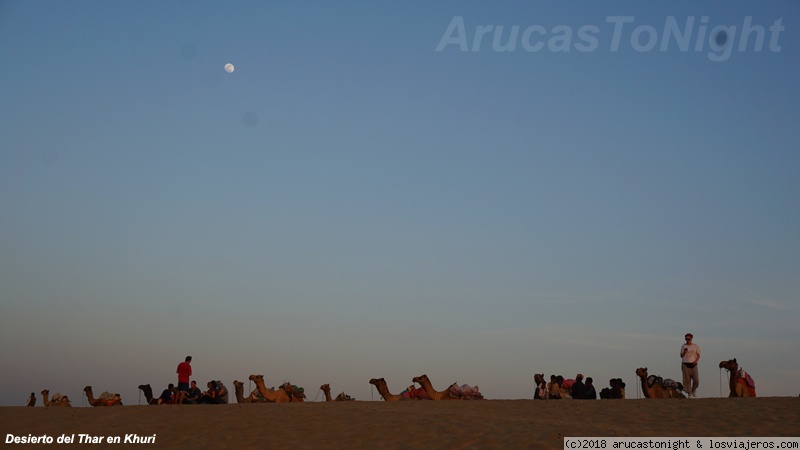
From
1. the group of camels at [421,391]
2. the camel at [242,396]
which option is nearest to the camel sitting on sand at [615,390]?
the group of camels at [421,391]

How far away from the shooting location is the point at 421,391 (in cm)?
2931

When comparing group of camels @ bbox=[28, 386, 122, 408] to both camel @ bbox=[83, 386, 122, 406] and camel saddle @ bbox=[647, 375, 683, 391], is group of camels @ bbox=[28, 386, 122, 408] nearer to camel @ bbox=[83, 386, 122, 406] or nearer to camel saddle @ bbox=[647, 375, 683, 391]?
camel @ bbox=[83, 386, 122, 406]

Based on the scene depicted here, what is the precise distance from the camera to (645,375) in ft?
92.6

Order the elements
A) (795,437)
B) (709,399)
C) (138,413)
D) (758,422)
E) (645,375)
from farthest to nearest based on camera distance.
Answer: (645,375)
(709,399)
(138,413)
(758,422)
(795,437)

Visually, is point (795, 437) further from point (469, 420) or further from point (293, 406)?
point (293, 406)

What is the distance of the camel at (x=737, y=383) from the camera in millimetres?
27062

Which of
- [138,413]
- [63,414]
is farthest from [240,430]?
[63,414]

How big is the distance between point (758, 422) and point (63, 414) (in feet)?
53.6

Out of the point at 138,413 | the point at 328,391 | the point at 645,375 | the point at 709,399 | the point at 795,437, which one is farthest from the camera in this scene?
the point at 328,391

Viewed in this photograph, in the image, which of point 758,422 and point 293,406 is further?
point 293,406

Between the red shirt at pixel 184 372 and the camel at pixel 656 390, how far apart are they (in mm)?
13287

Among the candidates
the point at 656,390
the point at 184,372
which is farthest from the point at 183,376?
the point at 656,390

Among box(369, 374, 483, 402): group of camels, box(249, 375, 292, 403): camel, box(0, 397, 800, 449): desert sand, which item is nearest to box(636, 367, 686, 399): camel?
box(0, 397, 800, 449): desert sand

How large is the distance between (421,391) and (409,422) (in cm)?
819
